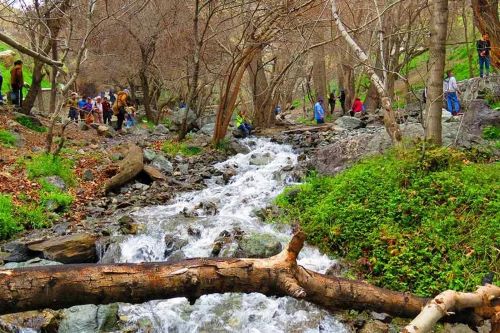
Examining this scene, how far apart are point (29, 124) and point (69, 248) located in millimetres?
8833

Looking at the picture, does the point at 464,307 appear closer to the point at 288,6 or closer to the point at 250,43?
the point at 288,6

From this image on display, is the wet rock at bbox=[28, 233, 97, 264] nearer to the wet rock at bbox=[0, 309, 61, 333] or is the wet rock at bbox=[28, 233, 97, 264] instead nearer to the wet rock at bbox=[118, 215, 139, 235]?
the wet rock at bbox=[118, 215, 139, 235]

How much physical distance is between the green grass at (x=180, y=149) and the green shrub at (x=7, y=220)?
6619mm

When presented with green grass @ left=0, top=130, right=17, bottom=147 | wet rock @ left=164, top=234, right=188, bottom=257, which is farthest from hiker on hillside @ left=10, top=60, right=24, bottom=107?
wet rock @ left=164, top=234, right=188, bottom=257

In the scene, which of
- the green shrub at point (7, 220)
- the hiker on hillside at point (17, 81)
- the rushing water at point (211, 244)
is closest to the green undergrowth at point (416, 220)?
the rushing water at point (211, 244)

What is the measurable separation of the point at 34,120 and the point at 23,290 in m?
14.3

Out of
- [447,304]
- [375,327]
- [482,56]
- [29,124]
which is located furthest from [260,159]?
[447,304]

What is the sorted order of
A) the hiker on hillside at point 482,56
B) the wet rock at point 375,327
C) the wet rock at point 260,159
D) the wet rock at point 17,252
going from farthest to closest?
the wet rock at point 260,159, the hiker on hillside at point 482,56, the wet rock at point 17,252, the wet rock at point 375,327

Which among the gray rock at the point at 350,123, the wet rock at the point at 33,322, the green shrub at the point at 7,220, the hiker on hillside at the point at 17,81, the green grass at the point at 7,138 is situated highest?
the hiker on hillside at the point at 17,81

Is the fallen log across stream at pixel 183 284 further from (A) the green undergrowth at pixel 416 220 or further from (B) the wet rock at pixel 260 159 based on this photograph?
(B) the wet rock at pixel 260 159

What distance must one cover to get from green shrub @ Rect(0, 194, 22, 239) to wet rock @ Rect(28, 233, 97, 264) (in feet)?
3.87

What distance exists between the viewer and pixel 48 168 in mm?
10555

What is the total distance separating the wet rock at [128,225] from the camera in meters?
8.45

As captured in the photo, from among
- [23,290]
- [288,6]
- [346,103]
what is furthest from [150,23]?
[23,290]
